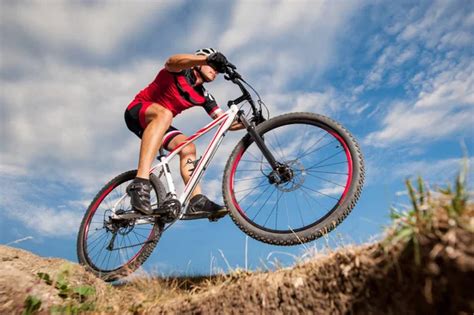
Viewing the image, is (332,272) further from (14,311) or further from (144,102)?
(144,102)

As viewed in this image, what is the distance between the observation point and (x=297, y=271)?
9.28 feet

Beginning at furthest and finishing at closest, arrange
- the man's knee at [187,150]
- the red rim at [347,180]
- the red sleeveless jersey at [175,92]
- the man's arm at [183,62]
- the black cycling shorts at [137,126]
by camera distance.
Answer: the black cycling shorts at [137,126] → the man's knee at [187,150] → the red sleeveless jersey at [175,92] → the man's arm at [183,62] → the red rim at [347,180]

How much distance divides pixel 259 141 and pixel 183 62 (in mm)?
1237

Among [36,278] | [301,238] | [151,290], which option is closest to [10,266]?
[36,278]

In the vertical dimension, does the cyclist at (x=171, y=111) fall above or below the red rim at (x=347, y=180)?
above

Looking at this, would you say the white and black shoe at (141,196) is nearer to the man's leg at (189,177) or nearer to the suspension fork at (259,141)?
the man's leg at (189,177)

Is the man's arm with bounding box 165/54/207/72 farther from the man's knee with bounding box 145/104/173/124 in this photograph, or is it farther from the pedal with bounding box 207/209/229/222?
the pedal with bounding box 207/209/229/222

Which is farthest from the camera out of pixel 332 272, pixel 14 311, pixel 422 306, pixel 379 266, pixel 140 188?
pixel 140 188

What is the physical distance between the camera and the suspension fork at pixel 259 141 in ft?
14.7

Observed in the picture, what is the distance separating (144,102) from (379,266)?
13.0 feet

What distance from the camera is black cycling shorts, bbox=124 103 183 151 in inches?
216

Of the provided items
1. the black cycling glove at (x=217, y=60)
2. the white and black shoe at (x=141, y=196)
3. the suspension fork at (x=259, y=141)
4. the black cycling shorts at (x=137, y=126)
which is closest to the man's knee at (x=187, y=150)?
the black cycling shorts at (x=137, y=126)

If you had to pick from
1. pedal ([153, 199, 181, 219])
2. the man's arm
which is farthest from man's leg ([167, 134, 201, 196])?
the man's arm

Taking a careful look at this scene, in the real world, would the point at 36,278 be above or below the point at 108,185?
below
